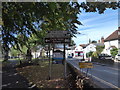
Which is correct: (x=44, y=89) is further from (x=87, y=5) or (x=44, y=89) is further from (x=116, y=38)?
(x=116, y=38)

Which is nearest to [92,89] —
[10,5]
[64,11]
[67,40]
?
[64,11]

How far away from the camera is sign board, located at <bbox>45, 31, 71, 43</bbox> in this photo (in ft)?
25.5

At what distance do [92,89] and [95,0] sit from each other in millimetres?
2300

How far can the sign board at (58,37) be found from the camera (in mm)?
7773

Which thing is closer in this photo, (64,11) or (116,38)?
(64,11)

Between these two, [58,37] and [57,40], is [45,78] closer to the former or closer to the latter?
[57,40]

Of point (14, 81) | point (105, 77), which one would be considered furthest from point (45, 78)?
point (105, 77)

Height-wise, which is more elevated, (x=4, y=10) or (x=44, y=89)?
(x=4, y=10)

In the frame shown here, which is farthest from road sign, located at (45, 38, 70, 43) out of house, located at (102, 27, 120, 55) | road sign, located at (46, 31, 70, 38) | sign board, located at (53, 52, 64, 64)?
house, located at (102, 27, 120, 55)

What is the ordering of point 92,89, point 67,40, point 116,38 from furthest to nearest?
point 116,38, point 67,40, point 92,89

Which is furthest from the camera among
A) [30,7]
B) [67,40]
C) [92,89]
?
[67,40]

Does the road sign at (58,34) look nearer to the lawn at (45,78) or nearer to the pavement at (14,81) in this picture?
the lawn at (45,78)

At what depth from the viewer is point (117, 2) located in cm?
407

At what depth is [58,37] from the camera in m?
8.16
